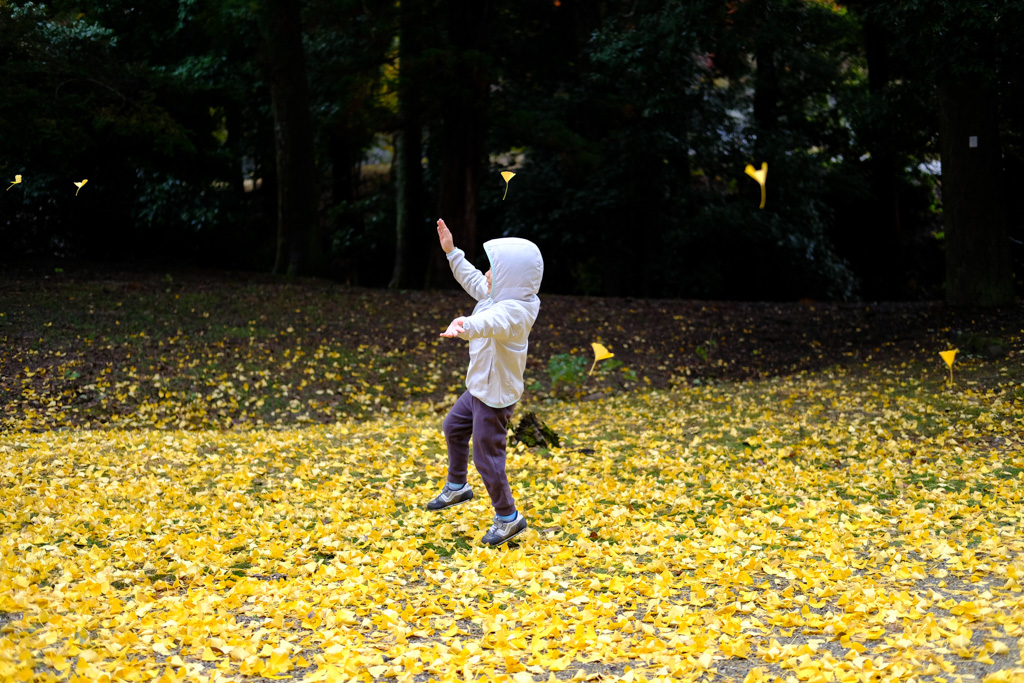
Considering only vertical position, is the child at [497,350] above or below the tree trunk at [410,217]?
below

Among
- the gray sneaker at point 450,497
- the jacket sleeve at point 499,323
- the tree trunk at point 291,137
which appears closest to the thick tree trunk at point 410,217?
the tree trunk at point 291,137

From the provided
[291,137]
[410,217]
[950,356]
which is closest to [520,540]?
[950,356]

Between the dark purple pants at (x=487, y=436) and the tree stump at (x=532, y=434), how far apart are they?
7.62 ft

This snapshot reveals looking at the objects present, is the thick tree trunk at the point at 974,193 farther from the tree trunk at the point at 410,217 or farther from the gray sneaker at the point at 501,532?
the gray sneaker at the point at 501,532

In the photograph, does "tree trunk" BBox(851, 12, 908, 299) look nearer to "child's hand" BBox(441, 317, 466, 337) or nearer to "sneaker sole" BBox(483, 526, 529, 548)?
"sneaker sole" BBox(483, 526, 529, 548)

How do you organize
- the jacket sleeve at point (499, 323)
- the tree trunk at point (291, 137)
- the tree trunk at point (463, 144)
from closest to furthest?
the jacket sleeve at point (499, 323) → the tree trunk at point (463, 144) → the tree trunk at point (291, 137)

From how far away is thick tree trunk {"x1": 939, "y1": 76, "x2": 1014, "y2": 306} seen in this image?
12758 millimetres

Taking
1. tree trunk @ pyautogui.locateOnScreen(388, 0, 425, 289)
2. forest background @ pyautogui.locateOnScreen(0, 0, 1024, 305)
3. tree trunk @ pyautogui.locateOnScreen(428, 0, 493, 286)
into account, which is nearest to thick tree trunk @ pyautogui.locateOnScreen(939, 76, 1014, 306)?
forest background @ pyautogui.locateOnScreen(0, 0, 1024, 305)

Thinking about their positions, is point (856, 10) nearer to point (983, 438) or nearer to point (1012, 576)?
point (983, 438)

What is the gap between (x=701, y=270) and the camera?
1894 cm

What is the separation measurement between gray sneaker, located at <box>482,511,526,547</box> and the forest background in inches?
332

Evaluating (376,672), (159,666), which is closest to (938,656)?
(376,672)

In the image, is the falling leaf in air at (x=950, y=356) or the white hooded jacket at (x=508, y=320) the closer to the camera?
the white hooded jacket at (x=508, y=320)

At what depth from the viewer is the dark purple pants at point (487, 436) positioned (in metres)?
4.84
